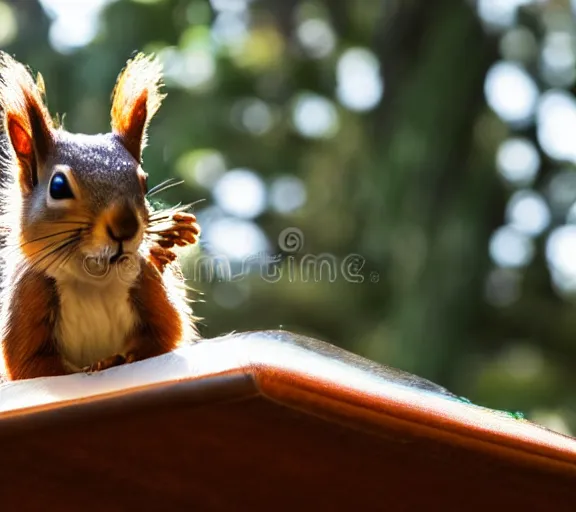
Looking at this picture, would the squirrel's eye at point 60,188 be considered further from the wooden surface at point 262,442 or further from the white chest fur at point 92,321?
the wooden surface at point 262,442

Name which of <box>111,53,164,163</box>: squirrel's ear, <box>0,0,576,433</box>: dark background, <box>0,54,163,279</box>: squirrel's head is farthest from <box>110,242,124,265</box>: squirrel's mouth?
<box>0,0,576,433</box>: dark background

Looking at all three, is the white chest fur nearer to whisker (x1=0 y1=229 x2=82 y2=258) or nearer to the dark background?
whisker (x1=0 y1=229 x2=82 y2=258)

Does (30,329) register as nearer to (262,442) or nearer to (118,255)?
(118,255)

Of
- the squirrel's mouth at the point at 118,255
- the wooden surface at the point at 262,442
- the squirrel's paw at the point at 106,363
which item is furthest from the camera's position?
the squirrel's mouth at the point at 118,255

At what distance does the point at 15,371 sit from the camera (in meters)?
0.61

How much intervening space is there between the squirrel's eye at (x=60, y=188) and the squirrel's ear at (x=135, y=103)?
0.08 meters

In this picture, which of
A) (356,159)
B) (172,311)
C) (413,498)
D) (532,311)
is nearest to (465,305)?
(532,311)

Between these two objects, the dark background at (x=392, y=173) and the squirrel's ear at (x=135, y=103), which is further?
the dark background at (x=392, y=173)

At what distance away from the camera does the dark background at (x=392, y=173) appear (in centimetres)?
163

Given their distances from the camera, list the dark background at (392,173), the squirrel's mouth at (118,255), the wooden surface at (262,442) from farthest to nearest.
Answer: the dark background at (392,173), the squirrel's mouth at (118,255), the wooden surface at (262,442)

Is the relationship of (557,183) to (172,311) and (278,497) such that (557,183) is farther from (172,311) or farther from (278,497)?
(278,497)

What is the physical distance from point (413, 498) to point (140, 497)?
12 cm

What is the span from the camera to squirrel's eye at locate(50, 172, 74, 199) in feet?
2.03

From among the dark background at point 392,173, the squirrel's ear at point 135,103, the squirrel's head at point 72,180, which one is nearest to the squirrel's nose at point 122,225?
the squirrel's head at point 72,180
